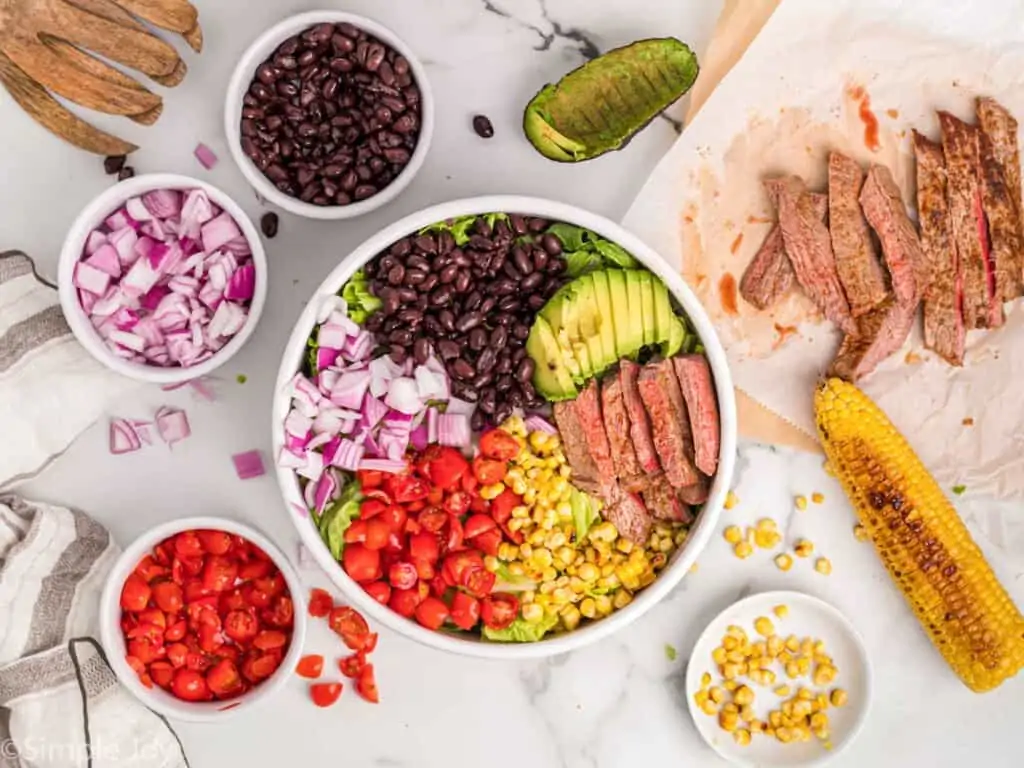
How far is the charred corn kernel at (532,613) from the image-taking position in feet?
8.89

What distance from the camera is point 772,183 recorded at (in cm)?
281

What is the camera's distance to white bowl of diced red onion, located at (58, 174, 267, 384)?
262 centimetres

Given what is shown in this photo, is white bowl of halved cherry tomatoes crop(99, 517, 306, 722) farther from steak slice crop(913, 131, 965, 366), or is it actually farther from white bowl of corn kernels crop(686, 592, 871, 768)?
steak slice crop(913, 131, 965, 366)

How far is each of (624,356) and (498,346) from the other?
0.32 m

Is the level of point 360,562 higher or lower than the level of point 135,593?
higher

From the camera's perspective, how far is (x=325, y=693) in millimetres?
2850

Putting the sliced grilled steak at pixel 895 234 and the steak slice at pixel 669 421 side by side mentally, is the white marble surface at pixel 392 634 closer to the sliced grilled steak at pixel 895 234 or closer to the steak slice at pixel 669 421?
the steak slice at pixel 669 421

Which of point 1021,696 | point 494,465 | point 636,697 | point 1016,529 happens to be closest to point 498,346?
point 494,465

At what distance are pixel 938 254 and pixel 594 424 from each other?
1.00 m

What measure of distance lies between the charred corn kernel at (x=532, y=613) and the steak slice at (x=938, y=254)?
4.00 ft

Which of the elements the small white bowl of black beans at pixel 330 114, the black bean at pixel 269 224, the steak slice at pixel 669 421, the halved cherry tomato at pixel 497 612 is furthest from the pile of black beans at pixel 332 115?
the halved cherry tomato at pixel 497 612

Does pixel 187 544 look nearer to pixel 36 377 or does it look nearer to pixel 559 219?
pixel 36 377

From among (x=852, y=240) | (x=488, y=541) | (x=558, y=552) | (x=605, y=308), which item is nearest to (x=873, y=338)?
(x=852, y=240)

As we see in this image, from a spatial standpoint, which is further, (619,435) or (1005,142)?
(1005,142)
